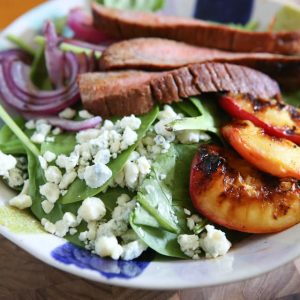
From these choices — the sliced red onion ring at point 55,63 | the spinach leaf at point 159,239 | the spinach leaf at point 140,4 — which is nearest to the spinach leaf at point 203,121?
the spinach leaf at point 159,239

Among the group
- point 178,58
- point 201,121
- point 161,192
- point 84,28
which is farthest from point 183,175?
point 84,28

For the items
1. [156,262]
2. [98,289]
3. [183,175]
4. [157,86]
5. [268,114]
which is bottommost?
[98,289]

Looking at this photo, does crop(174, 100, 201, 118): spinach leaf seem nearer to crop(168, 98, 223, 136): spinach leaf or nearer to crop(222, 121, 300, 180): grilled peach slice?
crop(168, 98, 223, 136): spinach leaf

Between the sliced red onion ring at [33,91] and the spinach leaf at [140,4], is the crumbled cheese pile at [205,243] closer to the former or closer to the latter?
the sliced red onion ring at [33,91]

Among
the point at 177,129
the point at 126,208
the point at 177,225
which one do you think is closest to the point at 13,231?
the point at 126,208

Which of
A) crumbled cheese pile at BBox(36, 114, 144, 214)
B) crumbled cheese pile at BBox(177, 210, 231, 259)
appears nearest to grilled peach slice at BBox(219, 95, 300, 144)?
crumbled cheese pile at BBox(36, 114, 144, 214)

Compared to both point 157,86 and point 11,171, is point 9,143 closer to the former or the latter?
point 11,171

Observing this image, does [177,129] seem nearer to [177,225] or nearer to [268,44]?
[177,225]
